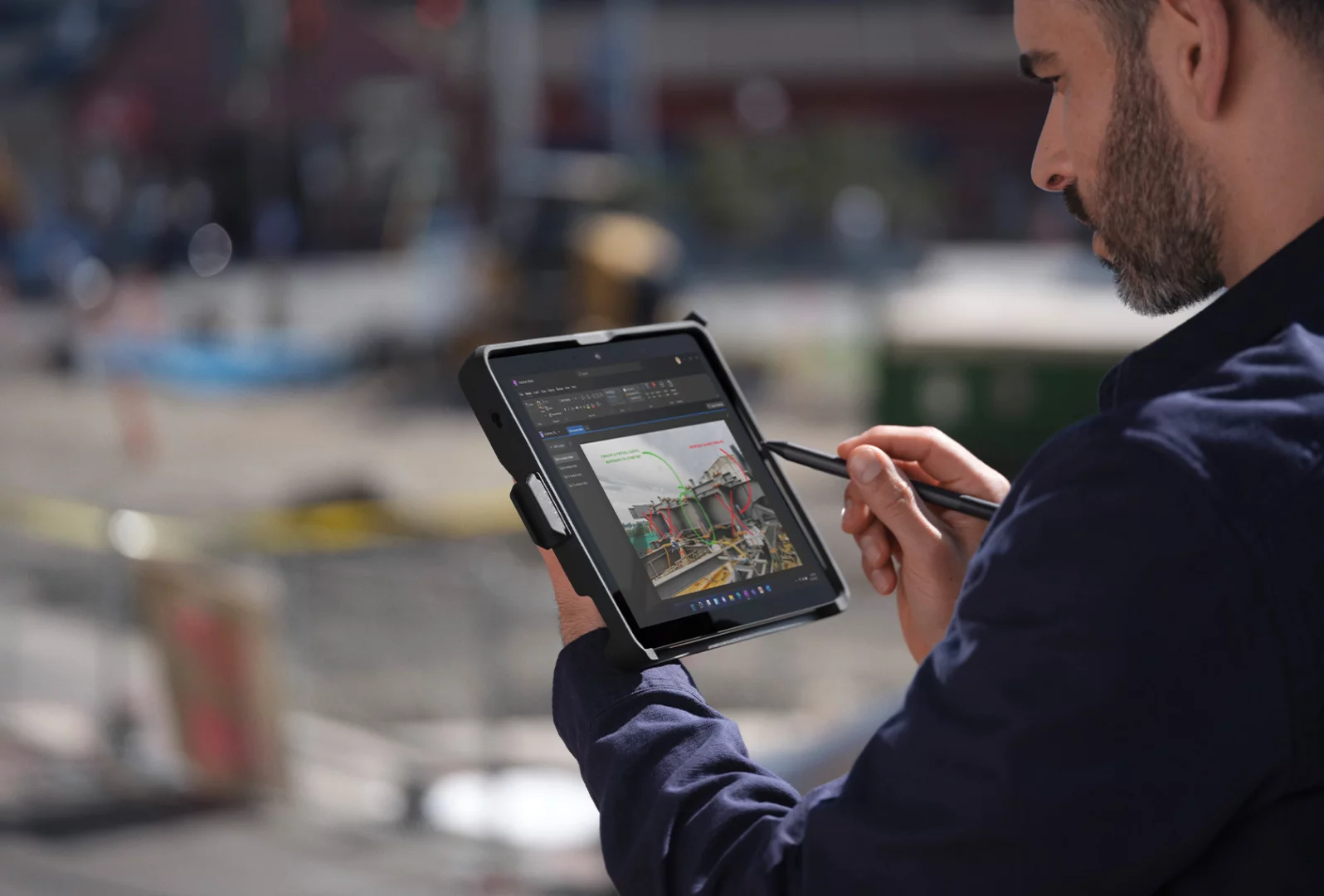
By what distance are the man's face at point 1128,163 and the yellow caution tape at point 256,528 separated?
5.51 meters

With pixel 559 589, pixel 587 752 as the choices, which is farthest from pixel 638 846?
pixel 559 589

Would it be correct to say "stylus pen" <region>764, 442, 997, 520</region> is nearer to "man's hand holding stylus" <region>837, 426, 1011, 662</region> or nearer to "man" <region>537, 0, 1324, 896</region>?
"man's hand holding stylus" <region>837, 426, 1011, 662</region>

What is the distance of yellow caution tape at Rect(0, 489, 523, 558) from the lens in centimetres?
683

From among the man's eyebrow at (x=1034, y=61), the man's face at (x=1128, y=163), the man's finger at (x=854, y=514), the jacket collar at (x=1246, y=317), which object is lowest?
the man's finger at (x=854, y=514)

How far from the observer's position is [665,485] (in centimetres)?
166

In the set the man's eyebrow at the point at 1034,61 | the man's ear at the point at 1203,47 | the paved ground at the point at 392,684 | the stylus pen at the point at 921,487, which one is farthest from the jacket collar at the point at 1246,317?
the paved ground at the point at 392,684

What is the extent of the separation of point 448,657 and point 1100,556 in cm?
716

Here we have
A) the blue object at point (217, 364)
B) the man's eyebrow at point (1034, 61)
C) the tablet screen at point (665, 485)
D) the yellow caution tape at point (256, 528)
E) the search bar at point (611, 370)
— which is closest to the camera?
the man's eyebrow at point (1034, 61)

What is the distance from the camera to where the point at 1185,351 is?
1.22 m

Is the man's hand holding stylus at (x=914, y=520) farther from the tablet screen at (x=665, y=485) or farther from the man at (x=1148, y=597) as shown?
the man at (x=1148, y=597)

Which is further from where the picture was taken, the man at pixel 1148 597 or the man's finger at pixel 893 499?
the man's finger at pixel 893 499

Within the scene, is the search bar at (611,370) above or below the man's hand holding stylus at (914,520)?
above

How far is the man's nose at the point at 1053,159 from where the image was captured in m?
1.37

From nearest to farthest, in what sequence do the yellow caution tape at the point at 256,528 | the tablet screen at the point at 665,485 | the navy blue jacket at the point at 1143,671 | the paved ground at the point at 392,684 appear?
the navy blue jacket at the point at 1143,671 → the tablet screen at the point at 665,485 → the paved ground at the point at 392,684 → the yellow caution tape at the point at 256,528
